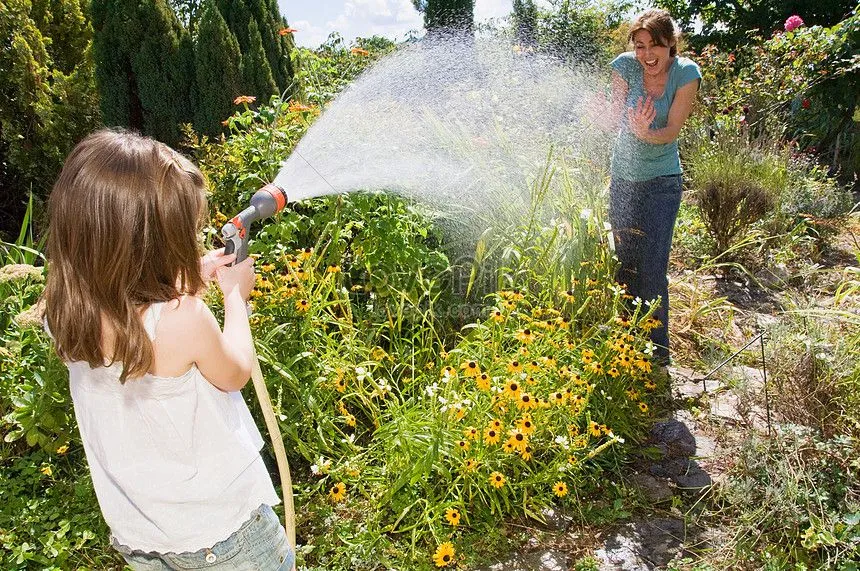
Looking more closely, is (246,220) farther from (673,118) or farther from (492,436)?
(673,118)

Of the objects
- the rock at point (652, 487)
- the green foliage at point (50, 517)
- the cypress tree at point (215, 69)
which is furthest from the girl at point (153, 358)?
the cypress tree at point (215, 69)

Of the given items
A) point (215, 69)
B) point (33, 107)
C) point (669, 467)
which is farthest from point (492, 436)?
point (33, 107)

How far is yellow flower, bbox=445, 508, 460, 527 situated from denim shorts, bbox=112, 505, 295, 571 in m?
0.80

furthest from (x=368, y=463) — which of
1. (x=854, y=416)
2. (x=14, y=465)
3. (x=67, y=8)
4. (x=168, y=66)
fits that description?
(x=67, y=8)

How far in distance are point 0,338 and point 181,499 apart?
1816 millimetres

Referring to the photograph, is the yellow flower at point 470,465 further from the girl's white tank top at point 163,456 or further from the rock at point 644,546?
the girl's white tank top at point 163,456

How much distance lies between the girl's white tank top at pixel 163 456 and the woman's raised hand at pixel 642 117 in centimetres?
232

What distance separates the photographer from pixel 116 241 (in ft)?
4.12

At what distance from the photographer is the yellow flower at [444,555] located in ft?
7.07

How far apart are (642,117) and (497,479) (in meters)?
1.76

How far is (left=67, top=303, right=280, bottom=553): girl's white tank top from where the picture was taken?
1.37m

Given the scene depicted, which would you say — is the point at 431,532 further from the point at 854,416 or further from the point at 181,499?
the point at 854,416

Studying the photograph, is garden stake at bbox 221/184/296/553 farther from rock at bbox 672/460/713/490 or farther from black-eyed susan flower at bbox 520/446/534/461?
rock at bbox 672/460/713/490

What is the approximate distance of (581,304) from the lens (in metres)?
3.27
